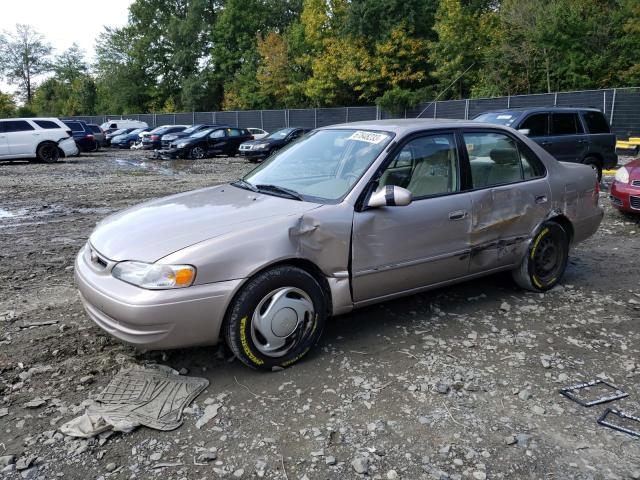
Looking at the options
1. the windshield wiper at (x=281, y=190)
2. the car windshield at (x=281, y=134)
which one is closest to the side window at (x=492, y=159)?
the windshield wiper at (x=281, y=190)

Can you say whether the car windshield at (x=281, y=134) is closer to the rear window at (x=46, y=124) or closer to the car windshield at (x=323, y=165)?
the rear window at (x=46, y=124)

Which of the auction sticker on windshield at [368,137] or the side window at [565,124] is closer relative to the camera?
the auction sticker on windshield at [368,137]

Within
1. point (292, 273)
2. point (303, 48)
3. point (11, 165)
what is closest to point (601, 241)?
point (292, 273)

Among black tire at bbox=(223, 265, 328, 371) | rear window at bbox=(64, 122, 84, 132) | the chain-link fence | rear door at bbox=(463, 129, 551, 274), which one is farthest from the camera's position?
rear window at bbox=(64, 122, 84, 132)

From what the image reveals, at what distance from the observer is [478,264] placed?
4340 mm

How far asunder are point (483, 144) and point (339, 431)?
2.76 metres

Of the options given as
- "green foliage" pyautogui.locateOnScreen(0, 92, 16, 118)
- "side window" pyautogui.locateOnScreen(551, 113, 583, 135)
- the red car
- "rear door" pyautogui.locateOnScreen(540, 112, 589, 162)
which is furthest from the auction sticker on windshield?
"green foliage" pyautogui.locateOnScreen(0, 92, 16, 118)

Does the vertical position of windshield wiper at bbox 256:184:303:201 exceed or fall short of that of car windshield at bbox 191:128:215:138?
it falls short

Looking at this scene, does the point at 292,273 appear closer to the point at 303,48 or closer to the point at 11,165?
the point at 11,165

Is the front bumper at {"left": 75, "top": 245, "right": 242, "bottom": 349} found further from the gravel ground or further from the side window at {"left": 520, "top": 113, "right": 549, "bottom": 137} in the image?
the side window at {"left": 520, "top": 113, "right": 549, "bottom": 137}

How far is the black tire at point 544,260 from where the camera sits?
187 inches

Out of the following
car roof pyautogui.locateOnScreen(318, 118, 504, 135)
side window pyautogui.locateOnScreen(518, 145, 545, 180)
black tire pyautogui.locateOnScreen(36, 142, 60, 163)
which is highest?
car roof pyautogui.locateOnScreen(318, 118, 504, 135)

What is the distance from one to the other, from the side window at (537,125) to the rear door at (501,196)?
5.82 m

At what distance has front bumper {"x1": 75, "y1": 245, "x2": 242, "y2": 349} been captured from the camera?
9.85 feet
